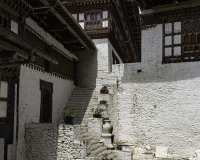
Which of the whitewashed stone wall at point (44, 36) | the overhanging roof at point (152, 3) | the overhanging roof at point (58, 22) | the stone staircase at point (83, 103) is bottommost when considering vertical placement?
the stone staircase at point (83, 103)

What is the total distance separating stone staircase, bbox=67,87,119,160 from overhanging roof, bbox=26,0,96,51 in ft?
10.2

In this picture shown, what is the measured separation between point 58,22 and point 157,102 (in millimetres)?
6739

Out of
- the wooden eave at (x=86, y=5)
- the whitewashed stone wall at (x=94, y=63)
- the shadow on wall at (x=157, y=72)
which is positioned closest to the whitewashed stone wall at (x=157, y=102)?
the shadow on wall at (x=157, y=72)

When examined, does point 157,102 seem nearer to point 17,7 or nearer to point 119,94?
point 119,94

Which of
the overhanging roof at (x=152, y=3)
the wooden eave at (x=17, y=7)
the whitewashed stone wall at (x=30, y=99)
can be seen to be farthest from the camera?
the overhanging roof at (x=152, y=3)

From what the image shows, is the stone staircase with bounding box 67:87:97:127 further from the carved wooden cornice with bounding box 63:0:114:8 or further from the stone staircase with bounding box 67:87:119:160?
the carved wooden cornice with bounding box 63:0:114:8

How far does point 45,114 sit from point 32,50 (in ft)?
22.7

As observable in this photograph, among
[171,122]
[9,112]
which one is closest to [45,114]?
[9,112]

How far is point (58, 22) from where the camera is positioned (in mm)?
13477

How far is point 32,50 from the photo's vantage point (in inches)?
300

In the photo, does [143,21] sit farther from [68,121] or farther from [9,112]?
[9,112]

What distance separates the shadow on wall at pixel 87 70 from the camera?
2011 cm

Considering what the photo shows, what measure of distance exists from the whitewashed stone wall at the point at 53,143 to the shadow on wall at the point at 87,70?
31.1 feet

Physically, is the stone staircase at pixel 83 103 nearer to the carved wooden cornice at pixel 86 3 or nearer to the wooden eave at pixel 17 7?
the carved wooden cornice at pixel 86 3
